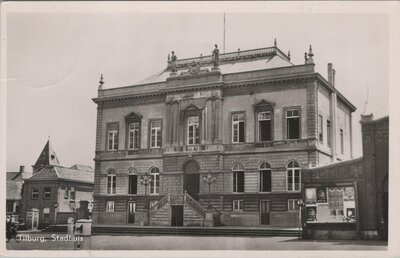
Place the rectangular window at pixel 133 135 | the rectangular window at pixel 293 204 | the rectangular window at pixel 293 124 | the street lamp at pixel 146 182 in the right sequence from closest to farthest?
1. the rectangular window at pixel 293 204
2. the rectangular window at pixel 293 124
3. the street lamp at pixel 146 182
4. the rectangular window at pixel 133 135

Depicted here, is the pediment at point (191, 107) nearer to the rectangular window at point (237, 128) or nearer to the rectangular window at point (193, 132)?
the rectangular window at point (193, 132)

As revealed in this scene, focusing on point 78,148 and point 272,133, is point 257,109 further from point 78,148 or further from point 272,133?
point 78,148

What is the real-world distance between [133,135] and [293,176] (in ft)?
19.2

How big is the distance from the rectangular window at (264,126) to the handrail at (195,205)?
2950mm

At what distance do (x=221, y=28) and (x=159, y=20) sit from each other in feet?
5.35

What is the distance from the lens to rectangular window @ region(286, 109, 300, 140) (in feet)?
63.2

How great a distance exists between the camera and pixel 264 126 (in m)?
20.3

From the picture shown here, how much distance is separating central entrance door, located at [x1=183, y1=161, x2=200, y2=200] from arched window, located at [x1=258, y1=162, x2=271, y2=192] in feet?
7.30

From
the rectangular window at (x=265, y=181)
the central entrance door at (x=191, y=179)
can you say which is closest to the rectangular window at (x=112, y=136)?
the central entrance door at (x=191, y=179)

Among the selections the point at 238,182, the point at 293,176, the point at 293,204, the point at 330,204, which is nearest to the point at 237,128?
the point at 238,182

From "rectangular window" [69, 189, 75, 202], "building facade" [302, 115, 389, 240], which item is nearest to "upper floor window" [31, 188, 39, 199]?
"rectangular window" [69, 189, 75, 202]

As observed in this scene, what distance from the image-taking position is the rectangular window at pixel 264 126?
20.0 metres

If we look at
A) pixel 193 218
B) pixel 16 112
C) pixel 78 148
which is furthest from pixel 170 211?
pixel 16 112

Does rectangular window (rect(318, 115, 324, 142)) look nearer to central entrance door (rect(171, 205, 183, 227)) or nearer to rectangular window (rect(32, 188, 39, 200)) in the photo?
central entrance door (rect(171, 205, 183, 227))
